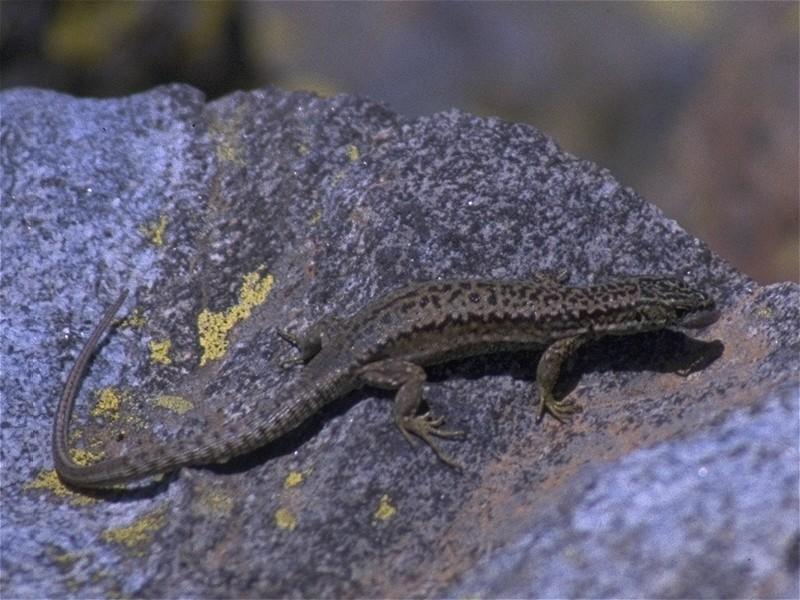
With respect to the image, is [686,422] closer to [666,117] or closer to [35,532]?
[35,532]

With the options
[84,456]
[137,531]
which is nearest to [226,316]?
[84,456]

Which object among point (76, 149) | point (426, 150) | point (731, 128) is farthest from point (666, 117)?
point (76, 149)

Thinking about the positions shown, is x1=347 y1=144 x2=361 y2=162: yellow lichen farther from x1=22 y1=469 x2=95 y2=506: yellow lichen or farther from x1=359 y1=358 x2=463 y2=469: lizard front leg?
x1=22 y1=469 x2=95 y2=506: yellow lichen

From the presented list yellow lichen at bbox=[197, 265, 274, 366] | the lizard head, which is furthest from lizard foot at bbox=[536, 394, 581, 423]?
yellow lichen at bbox=[197, 265, 274, 366]

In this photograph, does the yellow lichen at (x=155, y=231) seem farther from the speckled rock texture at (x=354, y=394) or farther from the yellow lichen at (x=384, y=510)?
the yellow lichen at (x=384, y=510)

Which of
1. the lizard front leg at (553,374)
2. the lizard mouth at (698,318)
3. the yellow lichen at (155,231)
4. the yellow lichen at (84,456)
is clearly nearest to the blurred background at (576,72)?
the yellow lichen at (155,231)

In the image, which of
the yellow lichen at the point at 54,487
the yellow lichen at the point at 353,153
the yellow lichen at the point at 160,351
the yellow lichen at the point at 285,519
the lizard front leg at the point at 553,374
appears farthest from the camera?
the yellow lichen at the point at 353,153
